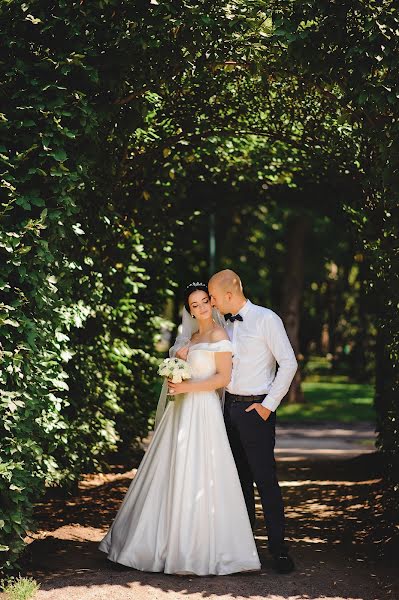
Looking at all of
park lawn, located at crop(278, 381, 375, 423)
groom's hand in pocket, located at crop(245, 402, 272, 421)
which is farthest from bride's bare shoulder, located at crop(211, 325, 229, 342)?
park lawn, located at crop(278, 381, 375, 423)

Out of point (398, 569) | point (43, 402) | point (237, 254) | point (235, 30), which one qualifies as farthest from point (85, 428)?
point (237, 254)

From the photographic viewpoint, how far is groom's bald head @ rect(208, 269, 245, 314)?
22.3 ft

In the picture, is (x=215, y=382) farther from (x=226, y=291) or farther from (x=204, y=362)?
(x=226, y=291)

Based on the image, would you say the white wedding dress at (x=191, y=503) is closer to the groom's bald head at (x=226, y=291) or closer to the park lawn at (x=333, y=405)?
the groom's bald head at (x=226, y=291)

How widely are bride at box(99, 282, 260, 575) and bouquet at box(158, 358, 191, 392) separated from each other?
110mm

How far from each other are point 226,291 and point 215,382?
681 mm

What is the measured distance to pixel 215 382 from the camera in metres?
6.71

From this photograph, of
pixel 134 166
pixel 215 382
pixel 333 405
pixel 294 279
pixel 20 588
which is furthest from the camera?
pixel 333 405

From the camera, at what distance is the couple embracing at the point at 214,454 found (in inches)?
256

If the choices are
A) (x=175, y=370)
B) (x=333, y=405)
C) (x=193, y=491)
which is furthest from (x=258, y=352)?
(x=333, y=405)

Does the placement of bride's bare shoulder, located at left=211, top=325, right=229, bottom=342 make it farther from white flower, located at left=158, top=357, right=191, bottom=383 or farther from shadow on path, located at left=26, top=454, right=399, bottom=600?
shadow on path, located at left=26, top=454, right=399, bottom=600

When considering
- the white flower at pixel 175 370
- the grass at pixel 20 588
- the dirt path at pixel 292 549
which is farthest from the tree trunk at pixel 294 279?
the grass at pixel 20 588

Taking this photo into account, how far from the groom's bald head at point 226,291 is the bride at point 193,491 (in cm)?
9

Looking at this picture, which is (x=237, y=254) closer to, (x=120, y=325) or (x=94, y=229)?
(x=120, y=325)
